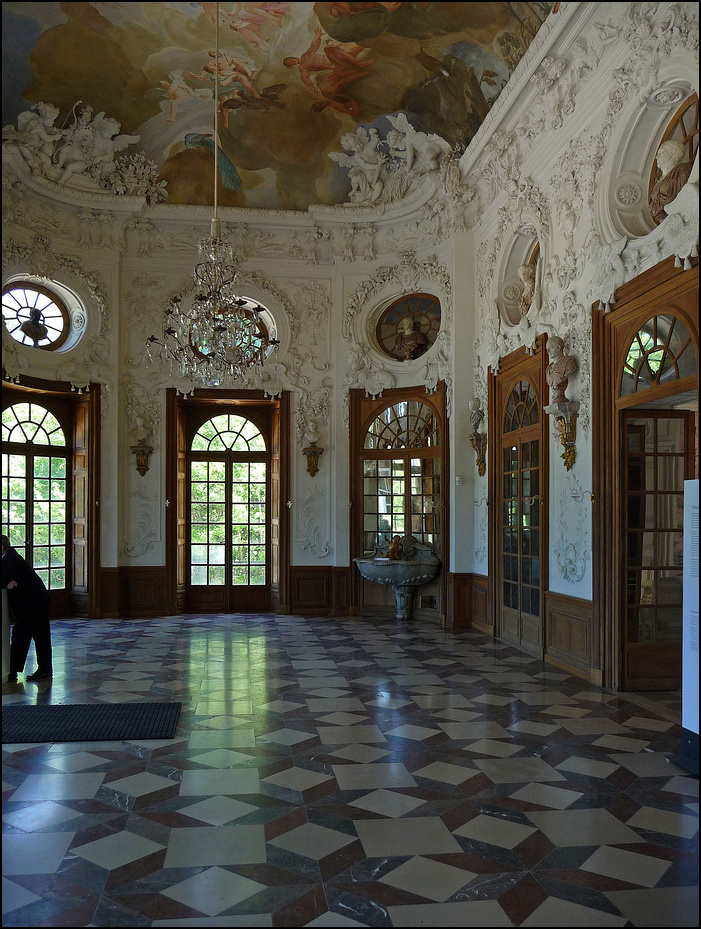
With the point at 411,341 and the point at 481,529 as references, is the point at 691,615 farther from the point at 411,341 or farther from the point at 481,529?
the point at 411,341

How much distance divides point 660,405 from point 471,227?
19.3ft

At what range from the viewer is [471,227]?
41.1ft

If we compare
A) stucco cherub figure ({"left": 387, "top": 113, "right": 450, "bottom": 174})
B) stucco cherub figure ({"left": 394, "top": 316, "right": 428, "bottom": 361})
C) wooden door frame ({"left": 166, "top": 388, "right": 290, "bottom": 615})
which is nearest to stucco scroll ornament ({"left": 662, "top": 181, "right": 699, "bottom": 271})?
stucco cherub figure ({"left": 387, "top": 113, "right": 450, "bottom": 174})

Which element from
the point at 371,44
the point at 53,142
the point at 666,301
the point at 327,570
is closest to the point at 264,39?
the point at 371,44

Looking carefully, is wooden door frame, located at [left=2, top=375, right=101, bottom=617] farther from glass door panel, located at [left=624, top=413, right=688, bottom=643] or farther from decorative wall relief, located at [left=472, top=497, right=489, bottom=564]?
glass door panel, located at [left=624, top=413, right=688, bottom=643]

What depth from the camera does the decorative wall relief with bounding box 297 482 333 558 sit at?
45.3ft

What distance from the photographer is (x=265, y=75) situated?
11758 millimetres

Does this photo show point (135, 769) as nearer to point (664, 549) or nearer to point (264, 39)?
point (664, 549)

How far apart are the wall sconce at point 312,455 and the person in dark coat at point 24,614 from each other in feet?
20.4

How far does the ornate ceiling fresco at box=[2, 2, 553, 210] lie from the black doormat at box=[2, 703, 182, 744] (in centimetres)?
818

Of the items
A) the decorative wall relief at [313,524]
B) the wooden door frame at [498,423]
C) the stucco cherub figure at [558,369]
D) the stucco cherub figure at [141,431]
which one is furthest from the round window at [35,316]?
the stucco cherub figure at [558,369]

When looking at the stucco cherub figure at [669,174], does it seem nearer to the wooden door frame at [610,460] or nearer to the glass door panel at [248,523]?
the wooden door frame at [610,460]

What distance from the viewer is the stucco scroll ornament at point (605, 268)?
7793 millimetres

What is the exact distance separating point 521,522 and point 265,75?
7529 millimetres
